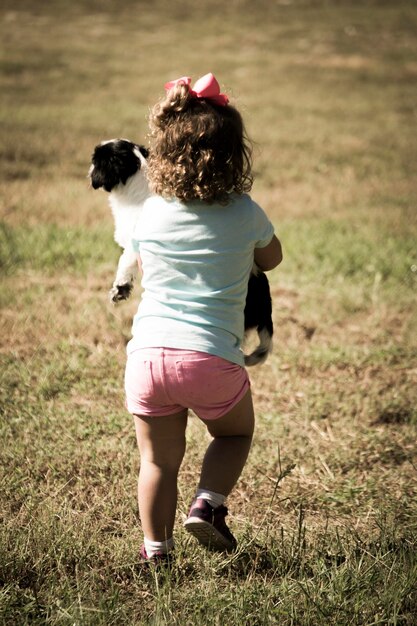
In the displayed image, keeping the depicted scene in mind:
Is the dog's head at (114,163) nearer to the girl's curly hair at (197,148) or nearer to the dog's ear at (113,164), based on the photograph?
the dog's ear at (113,164)

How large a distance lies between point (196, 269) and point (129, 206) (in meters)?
0.71

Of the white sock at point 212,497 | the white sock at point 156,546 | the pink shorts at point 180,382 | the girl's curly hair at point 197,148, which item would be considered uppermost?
the girl's curly hair at point 197,148

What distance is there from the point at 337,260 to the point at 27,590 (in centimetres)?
416

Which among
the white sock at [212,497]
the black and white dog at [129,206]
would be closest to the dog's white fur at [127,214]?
the black and white dog at [129,206]

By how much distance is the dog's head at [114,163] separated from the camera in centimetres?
299

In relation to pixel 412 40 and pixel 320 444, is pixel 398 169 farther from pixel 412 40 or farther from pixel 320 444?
pixel 412 40

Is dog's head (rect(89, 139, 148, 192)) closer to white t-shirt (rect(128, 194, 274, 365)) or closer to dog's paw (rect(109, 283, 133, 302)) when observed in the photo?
dog's paw (rect(109, 283, 133, 302))

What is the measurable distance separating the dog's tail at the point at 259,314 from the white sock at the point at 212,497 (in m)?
0.59

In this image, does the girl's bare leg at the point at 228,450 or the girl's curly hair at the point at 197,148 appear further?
the girl's bare leg at the point at 228,450

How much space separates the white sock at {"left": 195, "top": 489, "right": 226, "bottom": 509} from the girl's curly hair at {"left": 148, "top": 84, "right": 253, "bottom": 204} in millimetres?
994

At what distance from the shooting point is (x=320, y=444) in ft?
12.3

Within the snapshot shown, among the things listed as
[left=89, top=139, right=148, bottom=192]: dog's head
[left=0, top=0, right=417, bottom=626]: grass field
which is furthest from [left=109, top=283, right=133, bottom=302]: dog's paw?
[left=0, top=0, right=417, bottom=626]: grass field

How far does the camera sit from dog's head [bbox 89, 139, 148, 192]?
9.80ft

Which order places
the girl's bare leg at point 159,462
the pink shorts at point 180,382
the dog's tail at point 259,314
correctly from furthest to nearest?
1. the dog's tail at point 259,314
2. the girl's bare leg at point 159,462
3. the pink shorts at point 180,382
